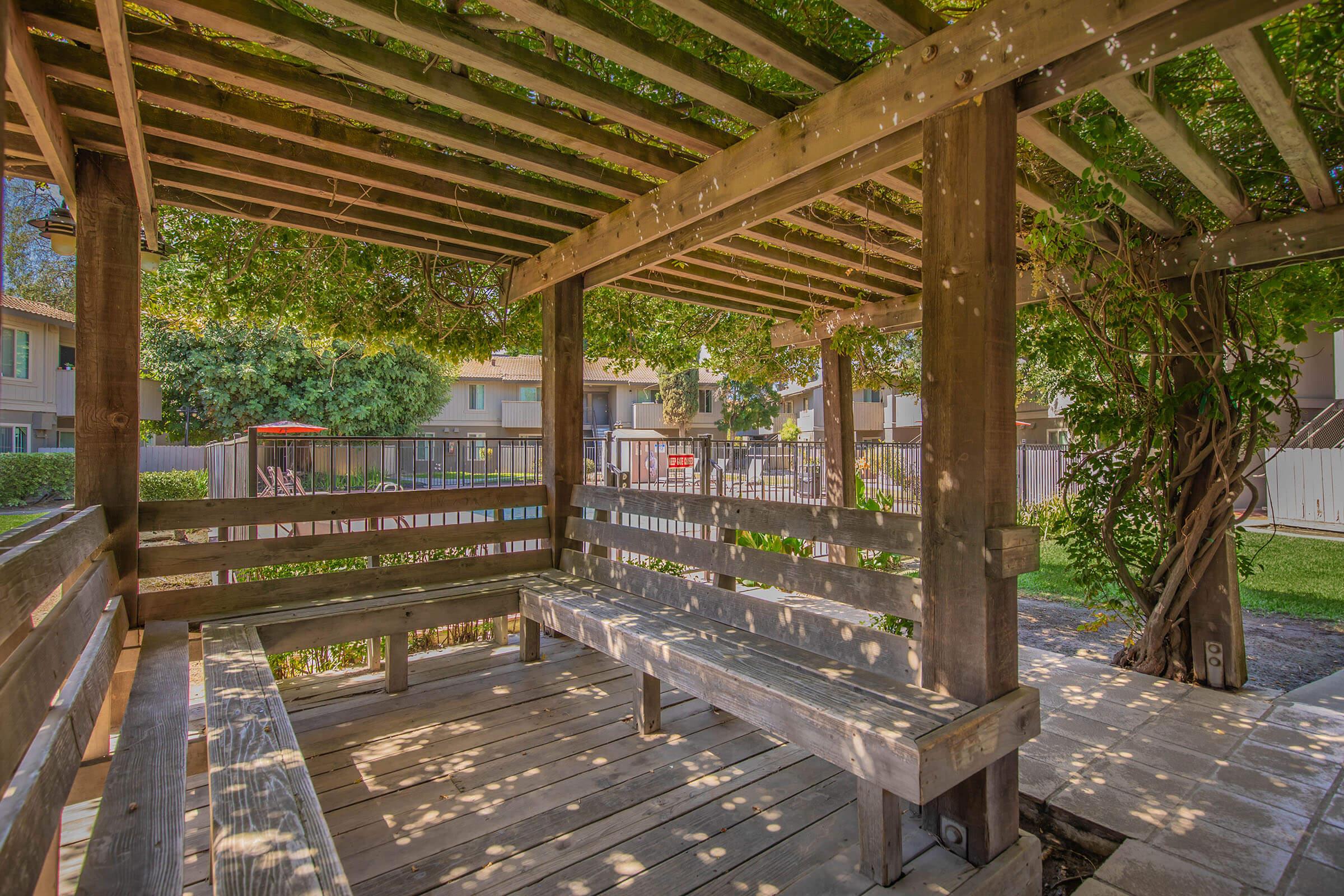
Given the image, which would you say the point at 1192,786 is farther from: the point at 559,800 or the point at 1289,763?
the point at 559,800

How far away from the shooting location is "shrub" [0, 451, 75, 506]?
13.5 metres

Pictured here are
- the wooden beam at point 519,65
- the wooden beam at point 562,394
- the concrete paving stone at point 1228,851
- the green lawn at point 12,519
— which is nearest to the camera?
the wooden beam at point 519,65

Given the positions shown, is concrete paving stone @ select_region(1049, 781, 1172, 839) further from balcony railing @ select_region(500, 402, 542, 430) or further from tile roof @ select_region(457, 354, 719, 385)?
balcony railing @ select_region(500, 402, 542, 430)

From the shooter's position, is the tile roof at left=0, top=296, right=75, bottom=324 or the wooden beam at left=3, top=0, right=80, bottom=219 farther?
the tile roof at left=0, top=296, right=75, bottom=324

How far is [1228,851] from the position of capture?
238 cm

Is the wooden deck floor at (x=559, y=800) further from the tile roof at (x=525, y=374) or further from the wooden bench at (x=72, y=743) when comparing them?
the tile roof at (x=525, y=374)

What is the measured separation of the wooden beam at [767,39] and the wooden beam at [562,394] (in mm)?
2380

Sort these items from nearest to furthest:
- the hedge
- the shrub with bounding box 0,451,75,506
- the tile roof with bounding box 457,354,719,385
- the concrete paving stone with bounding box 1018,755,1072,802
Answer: the concrete paving stone with bounding box 1018,755,1072,802 < the hedge < the shrub with bounding box 0,451,75,506 < the tile roof with bounding box 457,354,719,385

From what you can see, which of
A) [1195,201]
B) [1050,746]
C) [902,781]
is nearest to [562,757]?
[902,781]

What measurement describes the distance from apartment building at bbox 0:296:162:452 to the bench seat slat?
1803 cm

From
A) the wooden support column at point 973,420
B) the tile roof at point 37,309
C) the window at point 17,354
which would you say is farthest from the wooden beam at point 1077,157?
the window at point 17,354

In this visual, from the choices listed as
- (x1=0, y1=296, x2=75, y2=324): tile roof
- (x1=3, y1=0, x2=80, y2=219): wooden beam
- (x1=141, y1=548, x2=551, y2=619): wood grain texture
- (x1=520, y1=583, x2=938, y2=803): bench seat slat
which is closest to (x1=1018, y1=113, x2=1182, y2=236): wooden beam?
(x1=520, y1=583, x2=938, y2=803): bench seat slat

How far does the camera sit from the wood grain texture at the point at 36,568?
149 centimetres

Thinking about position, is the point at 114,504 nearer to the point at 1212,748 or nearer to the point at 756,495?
the point at 1212,748
